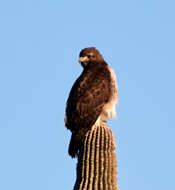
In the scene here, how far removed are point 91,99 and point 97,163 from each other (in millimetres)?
2925

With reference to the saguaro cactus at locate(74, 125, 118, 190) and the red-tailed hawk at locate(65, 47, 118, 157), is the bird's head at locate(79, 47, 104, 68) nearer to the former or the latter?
the red-tailed hawk at locate(65, 47, 118, 157)

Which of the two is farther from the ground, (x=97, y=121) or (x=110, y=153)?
(x=97, y=121)

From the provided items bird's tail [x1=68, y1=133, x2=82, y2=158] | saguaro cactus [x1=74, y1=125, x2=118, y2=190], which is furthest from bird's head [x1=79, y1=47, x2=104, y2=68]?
saguaro cactus [x1=74, y1=125, x2=118, y2=190]

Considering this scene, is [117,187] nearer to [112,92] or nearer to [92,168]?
[92,168]

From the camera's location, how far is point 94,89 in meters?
12.9

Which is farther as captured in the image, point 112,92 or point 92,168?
point 112,92

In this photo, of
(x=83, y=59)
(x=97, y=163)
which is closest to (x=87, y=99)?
(x=83, y=59)

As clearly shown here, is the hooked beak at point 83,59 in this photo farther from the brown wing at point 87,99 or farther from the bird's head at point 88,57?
the brown wing at point 87,99

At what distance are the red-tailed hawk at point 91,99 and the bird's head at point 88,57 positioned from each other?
0.29 feet

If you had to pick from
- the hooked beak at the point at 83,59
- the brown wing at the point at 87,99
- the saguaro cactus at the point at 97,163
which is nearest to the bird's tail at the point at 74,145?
the brown wing at the point at 87,99

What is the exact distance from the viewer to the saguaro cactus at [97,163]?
967 cm

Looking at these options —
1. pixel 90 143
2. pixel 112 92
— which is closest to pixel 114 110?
pixel 112 92

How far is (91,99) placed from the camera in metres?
12.7

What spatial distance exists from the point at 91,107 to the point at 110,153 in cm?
252
